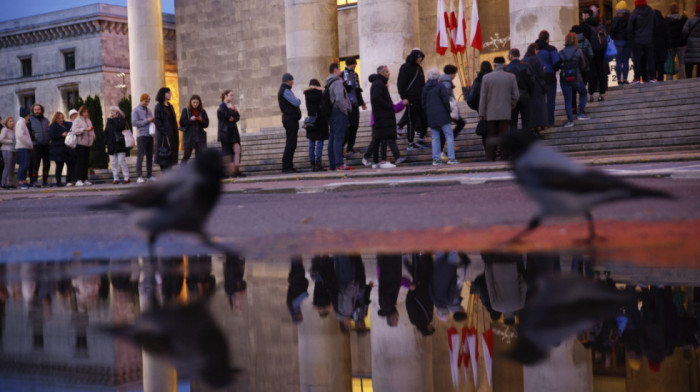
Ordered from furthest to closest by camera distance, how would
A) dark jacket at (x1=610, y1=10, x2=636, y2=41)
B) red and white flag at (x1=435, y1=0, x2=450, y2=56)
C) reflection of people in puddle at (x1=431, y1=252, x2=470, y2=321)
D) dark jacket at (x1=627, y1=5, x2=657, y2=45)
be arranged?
red and white flag at (x1=435, y1=0, x2=450, y2=56)
dark jacket at (x1=610, y1=10, x2=636, y2=41)
dark jacket at (x1=627, y1=5, x2=657, y2=45)
reflection of people in puddle at (x1=431, y1=252, x2=470, y2=321)

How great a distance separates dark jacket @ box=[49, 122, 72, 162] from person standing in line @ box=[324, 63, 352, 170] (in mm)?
6907

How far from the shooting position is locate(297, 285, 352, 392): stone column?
192 centimetres

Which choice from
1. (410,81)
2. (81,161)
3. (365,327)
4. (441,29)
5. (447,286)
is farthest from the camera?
(441,29)

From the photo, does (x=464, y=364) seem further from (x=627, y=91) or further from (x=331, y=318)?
(x=627, y=91)

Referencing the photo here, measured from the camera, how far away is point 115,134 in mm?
19031

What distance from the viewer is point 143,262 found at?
4.14 m

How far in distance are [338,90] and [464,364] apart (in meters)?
15.2

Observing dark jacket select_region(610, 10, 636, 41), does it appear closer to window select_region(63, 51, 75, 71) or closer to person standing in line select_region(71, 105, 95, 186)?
person standing in line select_region(71, 105, 95, 186)

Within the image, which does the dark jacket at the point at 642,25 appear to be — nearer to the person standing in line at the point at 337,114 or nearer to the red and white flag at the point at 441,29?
the red and white flag at the point at 441,29

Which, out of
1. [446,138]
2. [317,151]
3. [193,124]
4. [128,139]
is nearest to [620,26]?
[446,138]

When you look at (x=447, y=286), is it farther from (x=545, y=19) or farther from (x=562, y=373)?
(x=545, y=19)

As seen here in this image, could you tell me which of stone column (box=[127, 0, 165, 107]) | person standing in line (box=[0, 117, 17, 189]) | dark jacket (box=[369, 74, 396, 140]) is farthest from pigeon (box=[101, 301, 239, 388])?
stone column (box=[127, 0, 165, 107])

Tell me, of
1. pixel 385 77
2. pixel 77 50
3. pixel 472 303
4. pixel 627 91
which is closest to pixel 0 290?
pixel 472 303

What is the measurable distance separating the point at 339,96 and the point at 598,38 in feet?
17.0
